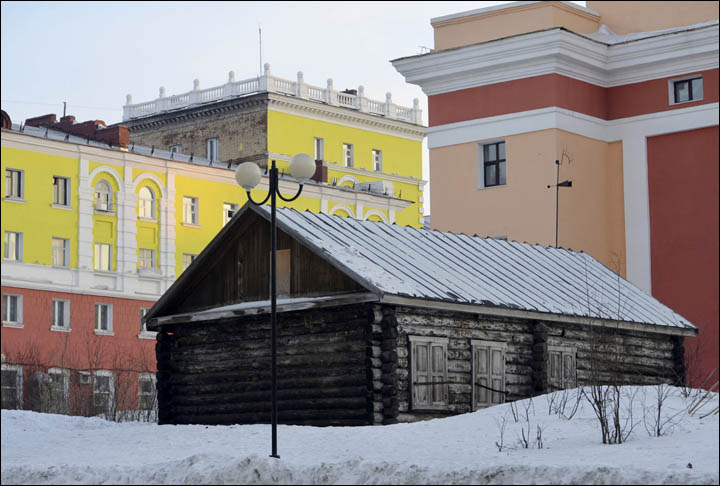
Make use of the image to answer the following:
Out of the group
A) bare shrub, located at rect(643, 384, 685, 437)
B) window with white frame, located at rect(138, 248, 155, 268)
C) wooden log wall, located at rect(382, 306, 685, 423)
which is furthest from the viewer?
window with white frame, located at rect(138, 248, 155, 268)

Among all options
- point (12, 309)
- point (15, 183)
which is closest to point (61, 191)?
point (15, 183)

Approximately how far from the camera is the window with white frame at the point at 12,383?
52.0 metres

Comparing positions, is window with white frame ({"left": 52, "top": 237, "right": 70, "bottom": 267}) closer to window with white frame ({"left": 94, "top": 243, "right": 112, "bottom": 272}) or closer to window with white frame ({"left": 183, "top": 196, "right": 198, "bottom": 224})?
window with white frame ({"left": 94, "top": 243, "right": 112, "bottom": 272})

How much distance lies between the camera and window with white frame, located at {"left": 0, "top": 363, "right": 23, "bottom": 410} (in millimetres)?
51972

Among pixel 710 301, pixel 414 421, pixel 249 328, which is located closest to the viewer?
pixel 414 421

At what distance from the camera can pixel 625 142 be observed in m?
45.4

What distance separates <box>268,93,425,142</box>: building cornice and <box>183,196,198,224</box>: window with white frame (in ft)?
37.5

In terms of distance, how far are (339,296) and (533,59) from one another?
21.4 meters

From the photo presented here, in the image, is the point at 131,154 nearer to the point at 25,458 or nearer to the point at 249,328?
the point at 249,328

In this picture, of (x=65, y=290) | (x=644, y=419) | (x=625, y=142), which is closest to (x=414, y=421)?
(x=644, y=419)

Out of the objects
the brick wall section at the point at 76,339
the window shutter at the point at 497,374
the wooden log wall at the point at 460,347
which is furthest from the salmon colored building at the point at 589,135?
the brick wall section at the point at 76,339

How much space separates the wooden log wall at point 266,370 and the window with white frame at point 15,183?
3199 centimetres

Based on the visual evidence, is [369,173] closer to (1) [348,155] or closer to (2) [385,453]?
(1) [348,155]

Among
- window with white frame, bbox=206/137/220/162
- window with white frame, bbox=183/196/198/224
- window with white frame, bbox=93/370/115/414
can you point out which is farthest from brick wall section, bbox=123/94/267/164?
window with white frame, bbox=93/370/115/414
